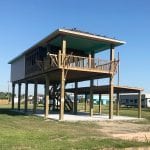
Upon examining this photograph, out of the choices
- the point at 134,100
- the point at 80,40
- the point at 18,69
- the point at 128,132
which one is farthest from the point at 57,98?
the point at 134,100

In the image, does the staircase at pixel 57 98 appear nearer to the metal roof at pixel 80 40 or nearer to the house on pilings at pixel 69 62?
the house on pilings at pixel 69 62

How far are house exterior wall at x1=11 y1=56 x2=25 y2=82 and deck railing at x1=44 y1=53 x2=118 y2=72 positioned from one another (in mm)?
10645

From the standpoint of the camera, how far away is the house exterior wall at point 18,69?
40.8 meters

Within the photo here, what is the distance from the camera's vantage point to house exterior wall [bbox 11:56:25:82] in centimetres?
4077

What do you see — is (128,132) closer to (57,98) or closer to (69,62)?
(69,62)

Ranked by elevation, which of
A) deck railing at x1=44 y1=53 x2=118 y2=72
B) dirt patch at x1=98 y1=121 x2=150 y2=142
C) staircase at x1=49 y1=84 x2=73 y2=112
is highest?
deck railing at x1=44 y1=53 x2=118 y2=72

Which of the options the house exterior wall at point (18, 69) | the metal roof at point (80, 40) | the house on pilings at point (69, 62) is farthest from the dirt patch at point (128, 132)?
the house exterior wall at point (18, 69)

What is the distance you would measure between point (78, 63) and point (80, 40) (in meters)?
3.29

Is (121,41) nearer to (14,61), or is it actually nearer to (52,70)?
(52,70)

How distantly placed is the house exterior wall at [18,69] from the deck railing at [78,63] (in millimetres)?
10645

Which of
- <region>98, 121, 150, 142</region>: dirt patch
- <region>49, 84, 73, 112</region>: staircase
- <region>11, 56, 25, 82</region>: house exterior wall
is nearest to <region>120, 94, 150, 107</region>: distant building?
<region>11, 56, 25, 82</region>: house exterior wall

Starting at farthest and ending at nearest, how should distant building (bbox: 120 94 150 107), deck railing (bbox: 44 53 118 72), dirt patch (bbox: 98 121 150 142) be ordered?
distant building (bbox: 120 94 150 107), deck railing (bbox: 44 53 118 72), dirt patch (bbox: 98 121 150 142)

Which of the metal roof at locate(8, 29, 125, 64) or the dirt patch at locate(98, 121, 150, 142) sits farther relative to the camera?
the metal roof at locate(8, 29, 125, 64)

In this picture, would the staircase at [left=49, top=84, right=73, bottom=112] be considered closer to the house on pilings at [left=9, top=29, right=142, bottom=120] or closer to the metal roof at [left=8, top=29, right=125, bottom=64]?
the house on pilings at [left=9, top=29, right=142, bottom=120]
